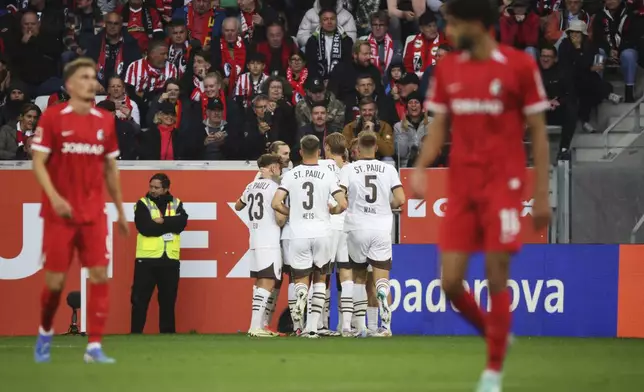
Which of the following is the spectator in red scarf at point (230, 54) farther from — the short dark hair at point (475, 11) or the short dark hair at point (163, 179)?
the short dark hair at point (475, 11)

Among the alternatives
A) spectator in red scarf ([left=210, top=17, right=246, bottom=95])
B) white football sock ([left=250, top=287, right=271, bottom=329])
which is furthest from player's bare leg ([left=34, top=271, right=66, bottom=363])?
spectator in red scarf ([left=210, top=17, right=246, bottom=95])

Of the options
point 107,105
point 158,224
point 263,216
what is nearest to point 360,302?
point 263,216

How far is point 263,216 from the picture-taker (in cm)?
1719

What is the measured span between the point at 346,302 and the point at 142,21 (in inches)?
339

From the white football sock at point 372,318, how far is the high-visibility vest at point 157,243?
3037mm

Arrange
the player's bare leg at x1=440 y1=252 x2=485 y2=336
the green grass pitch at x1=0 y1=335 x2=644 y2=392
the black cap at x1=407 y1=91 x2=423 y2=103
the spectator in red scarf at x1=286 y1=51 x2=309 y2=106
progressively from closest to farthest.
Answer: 1. the player's bare leg at x1=440 y1=252 x2=485 y2=336
2. the green grass pitch at x1=0 y1=335 x2=644 y2=392
3. the black cap at x1=407 y1=91 x2=423 y2=103
4. the spectator in red scarf at x1=286 y1=51 x2=309 y2=106

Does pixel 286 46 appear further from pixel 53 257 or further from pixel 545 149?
pixel 545 149

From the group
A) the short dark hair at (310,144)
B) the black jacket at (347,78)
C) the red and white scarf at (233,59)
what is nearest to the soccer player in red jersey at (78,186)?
the short dark hair at (310,144)

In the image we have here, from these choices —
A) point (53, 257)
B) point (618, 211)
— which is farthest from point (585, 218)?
point (53, 257)

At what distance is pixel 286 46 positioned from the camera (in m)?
22.3

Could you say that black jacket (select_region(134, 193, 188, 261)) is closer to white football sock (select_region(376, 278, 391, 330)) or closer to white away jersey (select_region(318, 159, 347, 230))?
white away jersey (select_region(318, 159, 347, 230))

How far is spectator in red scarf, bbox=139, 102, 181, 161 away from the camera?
1977cm

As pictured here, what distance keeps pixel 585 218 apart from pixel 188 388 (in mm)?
10918

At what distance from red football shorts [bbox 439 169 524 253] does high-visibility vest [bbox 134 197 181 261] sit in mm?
10303
